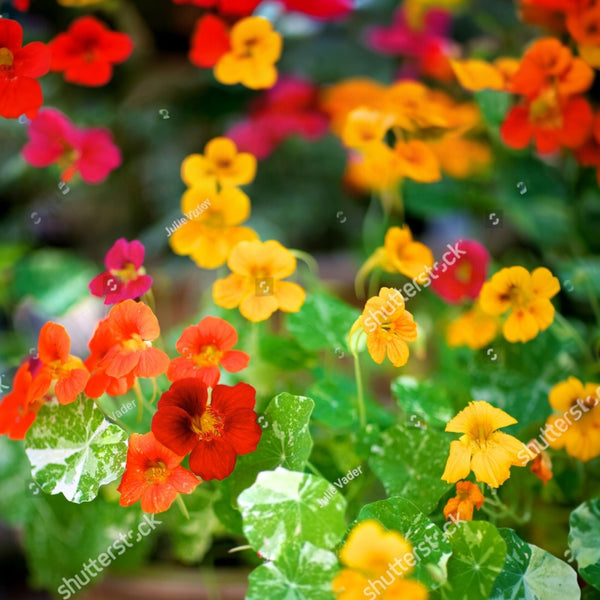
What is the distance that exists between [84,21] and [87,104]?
674mm

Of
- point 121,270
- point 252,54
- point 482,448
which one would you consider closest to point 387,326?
point 482,448

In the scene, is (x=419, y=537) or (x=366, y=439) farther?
(x=366, y=439)

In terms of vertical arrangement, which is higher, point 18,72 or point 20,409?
point 18,72

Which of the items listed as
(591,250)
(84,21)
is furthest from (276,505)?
(591,250)

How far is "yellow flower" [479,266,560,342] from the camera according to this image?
49cm

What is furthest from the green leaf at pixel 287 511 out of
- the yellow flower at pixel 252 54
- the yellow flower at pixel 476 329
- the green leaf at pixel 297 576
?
the yellow flower at pixel 252 54

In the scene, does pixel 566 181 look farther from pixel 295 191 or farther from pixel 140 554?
pixel 140 554

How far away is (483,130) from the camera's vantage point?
3.34ft

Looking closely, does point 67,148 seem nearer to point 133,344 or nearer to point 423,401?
point 133,344

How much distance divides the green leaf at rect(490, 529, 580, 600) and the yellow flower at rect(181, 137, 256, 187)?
0.35 m

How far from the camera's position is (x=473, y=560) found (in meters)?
0.42

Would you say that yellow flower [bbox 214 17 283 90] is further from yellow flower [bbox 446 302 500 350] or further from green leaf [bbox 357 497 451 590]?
green leaf [bbox 357 497 451 590]

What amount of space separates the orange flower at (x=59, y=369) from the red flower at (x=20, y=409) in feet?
0.06

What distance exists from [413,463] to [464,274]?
0.19 meters
